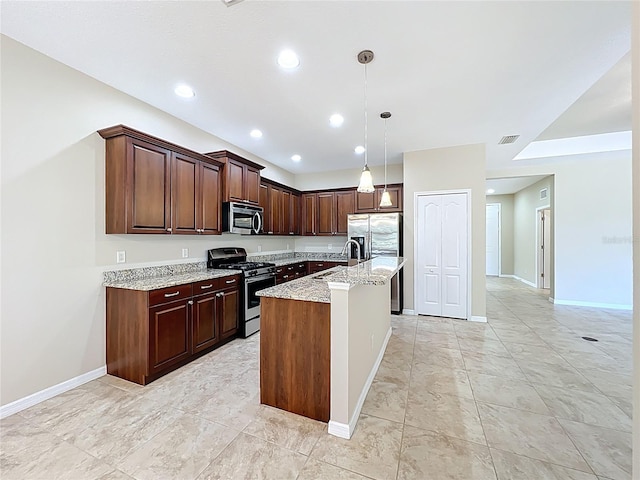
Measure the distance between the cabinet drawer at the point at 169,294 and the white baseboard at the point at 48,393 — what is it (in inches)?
38.0

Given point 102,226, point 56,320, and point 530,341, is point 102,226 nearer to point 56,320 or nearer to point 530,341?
Answer: point 56,320

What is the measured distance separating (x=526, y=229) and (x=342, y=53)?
833 cm

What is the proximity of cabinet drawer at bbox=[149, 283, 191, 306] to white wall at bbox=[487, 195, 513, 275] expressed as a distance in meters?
9.86

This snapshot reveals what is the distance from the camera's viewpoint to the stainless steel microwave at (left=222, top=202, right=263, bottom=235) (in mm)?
3898

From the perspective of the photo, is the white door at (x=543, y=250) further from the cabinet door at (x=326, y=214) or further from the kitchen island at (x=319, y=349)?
the kitchen island at (x=319, y=349)

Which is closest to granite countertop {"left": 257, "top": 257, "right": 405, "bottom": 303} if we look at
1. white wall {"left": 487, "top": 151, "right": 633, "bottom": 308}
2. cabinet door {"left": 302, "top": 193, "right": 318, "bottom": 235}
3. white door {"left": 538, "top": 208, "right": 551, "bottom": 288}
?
cabinet door {"left": 302, "top": 193, "right": 318, "bottom": 235}

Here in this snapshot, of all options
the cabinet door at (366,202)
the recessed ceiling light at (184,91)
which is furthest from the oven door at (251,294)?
the cabinet door at (366,202)

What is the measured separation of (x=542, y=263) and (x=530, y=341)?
4.82m

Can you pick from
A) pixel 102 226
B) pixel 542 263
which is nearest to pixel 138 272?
pixel 102 226

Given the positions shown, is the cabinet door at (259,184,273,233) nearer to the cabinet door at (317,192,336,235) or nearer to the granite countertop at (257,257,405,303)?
the cabinet door at (317,192,336,235)

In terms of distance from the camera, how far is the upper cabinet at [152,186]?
2664mm

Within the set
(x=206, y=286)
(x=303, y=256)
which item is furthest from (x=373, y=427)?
(x=303, y=256)

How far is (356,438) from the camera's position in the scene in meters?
1.87

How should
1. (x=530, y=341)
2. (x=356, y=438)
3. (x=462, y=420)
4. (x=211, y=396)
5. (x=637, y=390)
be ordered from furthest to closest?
(x=530, y=341) → (x=211, y=396) → (x=462, y=420) → (x=356, y=438) → (x=637, y=390)
